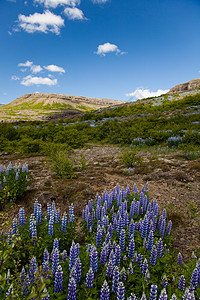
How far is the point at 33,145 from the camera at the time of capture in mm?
13922

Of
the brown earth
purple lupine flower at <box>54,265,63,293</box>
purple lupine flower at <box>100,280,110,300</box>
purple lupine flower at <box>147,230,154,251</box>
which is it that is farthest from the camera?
the brown earth

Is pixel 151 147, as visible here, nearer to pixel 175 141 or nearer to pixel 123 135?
pixel 175 141

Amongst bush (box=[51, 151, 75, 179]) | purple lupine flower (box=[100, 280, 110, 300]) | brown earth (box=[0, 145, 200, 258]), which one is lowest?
brown earth (box=[0, 145, 200, 258])

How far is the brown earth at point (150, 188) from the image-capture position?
4.85 m

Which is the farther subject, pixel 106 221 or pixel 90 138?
pixel 90 138

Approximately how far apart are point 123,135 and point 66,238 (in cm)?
1459

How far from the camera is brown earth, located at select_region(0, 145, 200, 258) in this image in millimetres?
4848

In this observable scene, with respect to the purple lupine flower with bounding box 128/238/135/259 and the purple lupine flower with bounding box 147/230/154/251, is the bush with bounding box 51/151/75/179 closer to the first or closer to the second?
the purple lupine flower with bounding box 147/230/154/251

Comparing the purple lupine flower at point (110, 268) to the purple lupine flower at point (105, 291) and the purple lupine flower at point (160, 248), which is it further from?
the purple lupine flower at point (160, 248)

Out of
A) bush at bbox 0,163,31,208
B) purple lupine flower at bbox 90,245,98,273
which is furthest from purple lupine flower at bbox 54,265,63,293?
bush at bbox 0,163,31,208

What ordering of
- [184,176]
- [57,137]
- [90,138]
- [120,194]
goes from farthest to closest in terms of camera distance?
[90,138], [57,137], [184,176], [120,194]

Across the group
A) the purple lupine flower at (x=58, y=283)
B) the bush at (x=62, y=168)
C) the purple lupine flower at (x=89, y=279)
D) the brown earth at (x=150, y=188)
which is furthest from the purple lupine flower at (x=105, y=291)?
the bush at (x=62, y=168)

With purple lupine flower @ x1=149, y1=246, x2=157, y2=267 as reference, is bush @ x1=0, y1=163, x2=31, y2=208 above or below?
above

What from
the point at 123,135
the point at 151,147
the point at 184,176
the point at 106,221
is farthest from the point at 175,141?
the point at 106,221
